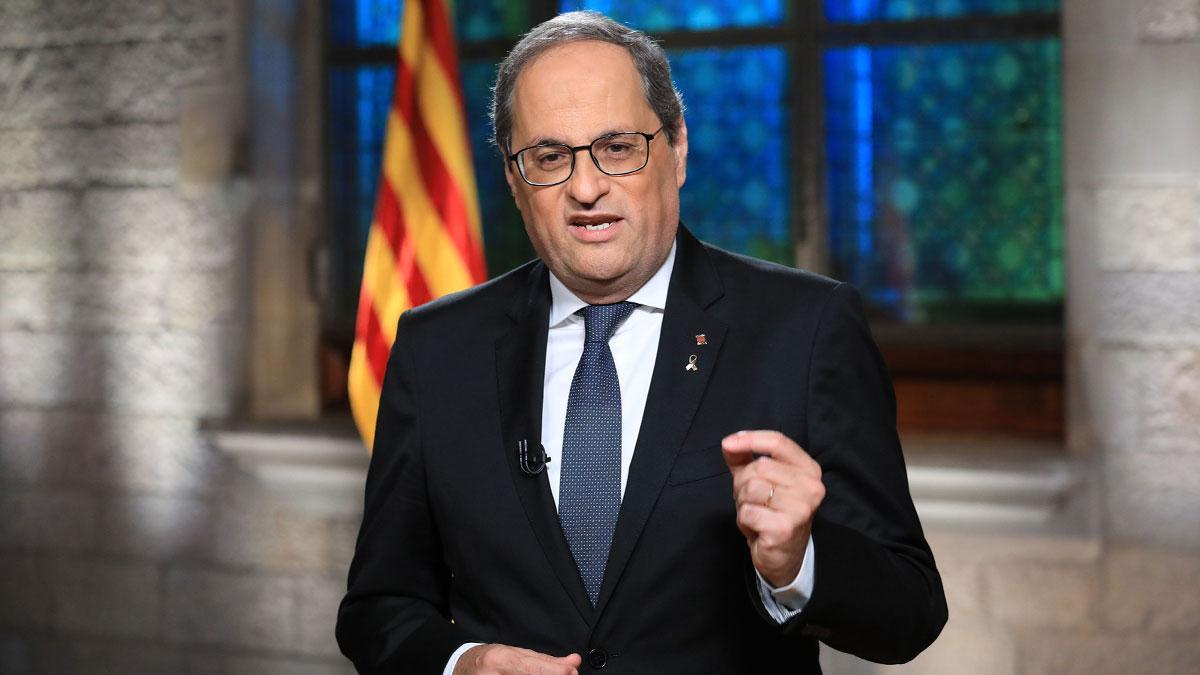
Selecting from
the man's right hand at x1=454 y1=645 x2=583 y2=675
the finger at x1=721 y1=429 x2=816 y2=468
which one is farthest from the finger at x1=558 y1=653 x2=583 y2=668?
the finger at x1=721 y1=429 x2=816 y2=468

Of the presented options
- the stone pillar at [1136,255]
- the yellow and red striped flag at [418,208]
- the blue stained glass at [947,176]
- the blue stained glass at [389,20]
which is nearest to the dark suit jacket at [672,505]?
the yellow and red striped flag at [418,208]

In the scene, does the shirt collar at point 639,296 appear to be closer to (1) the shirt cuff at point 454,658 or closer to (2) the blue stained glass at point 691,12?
(1) the shirt cuff at point 454,658

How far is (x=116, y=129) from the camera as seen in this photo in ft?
12.5

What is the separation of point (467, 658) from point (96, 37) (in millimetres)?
2968

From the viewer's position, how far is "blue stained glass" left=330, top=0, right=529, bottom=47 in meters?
3.93

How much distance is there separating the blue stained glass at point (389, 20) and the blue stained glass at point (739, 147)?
1.81 ft

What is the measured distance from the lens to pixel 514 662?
4.59ft

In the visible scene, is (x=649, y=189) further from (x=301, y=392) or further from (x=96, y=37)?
(x=96, y=37)

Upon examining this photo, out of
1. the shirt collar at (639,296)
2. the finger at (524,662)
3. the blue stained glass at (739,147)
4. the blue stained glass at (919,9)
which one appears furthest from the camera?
the blue stained glass at (739,147)

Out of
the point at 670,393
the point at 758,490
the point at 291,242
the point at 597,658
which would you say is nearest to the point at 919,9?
the point at 291,242

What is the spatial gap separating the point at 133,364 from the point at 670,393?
8.95 feet

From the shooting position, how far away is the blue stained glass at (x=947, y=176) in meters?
3.51

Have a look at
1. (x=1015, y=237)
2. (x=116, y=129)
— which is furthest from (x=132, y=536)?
(x=1015, y=237)

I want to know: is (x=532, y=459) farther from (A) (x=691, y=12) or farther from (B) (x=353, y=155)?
(B) (x=353, y=155)
